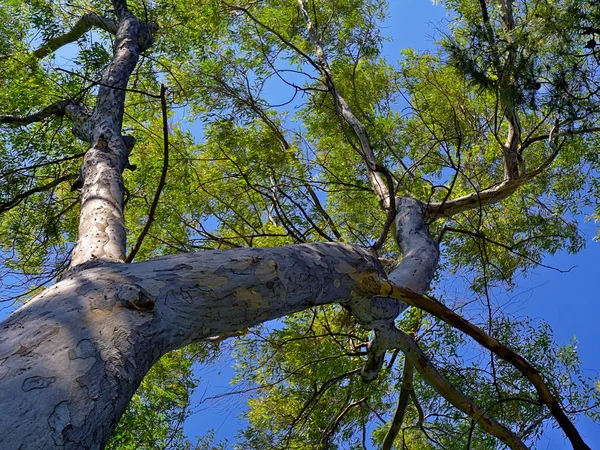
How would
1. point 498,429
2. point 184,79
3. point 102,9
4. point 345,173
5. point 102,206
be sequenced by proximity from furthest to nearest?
point 345,173 → point 184,79 → point 102,9 → point 498,429 → point 102,206

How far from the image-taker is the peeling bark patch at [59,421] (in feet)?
2.81

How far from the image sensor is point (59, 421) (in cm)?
88

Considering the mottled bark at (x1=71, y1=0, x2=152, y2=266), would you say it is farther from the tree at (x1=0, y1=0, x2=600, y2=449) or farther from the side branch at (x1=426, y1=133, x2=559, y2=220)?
the side branch at (x1=426, y1=133, x2=559, y2=220)

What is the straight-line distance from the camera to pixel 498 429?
2209mm

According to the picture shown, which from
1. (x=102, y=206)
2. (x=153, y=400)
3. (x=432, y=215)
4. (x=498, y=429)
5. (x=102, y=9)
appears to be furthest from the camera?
(x=102, y=9)

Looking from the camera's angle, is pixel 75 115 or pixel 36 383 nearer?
pixel 36 383

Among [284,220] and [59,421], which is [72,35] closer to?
[284,220]

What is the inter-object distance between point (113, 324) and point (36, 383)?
0.22 metres

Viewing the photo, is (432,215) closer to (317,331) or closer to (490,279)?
(317,331)

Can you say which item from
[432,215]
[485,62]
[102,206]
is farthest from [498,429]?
[485,62]

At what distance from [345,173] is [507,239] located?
225cm

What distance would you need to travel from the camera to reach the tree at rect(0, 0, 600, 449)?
3.94ft

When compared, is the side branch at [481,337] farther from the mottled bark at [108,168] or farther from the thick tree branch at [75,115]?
the thick tree branch at [75,115]

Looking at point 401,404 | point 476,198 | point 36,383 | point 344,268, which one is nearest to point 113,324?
point 36,383
